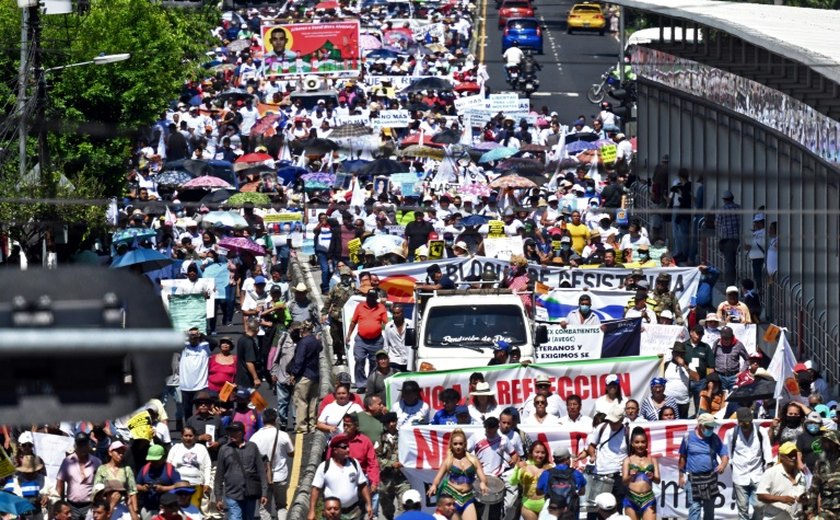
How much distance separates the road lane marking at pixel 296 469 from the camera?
19.6 metres

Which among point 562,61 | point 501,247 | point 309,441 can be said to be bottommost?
point 562,61

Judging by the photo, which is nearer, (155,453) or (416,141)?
(155,453)

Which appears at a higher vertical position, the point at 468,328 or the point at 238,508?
the point at 468,328

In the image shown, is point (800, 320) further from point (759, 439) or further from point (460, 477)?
point (460, 477)

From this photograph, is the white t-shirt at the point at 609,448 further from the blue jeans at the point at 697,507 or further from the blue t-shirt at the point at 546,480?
the blue jeans at the point at 697,507

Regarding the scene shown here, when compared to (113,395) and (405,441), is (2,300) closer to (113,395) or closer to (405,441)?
(113,395)

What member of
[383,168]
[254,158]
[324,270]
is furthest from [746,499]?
[254,158]

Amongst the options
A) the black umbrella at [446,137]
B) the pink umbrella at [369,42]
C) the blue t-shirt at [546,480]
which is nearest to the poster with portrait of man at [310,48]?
the pink umbrella at [369,42]

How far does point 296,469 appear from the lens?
20922mm

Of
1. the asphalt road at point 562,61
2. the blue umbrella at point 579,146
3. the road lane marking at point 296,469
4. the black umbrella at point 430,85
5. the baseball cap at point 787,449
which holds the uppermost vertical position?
the baseball cap at point 787,449

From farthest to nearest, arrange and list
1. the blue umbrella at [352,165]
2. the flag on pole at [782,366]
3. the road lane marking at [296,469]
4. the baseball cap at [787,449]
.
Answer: the blue umbrella at [352,165]
the flag on pole at [782,366]
the road lane marking at [296,469]
the baseball cap at [787,449]

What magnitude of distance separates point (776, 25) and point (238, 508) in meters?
15.6

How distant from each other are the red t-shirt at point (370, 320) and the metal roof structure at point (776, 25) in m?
5.60

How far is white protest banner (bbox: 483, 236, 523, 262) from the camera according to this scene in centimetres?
2739
